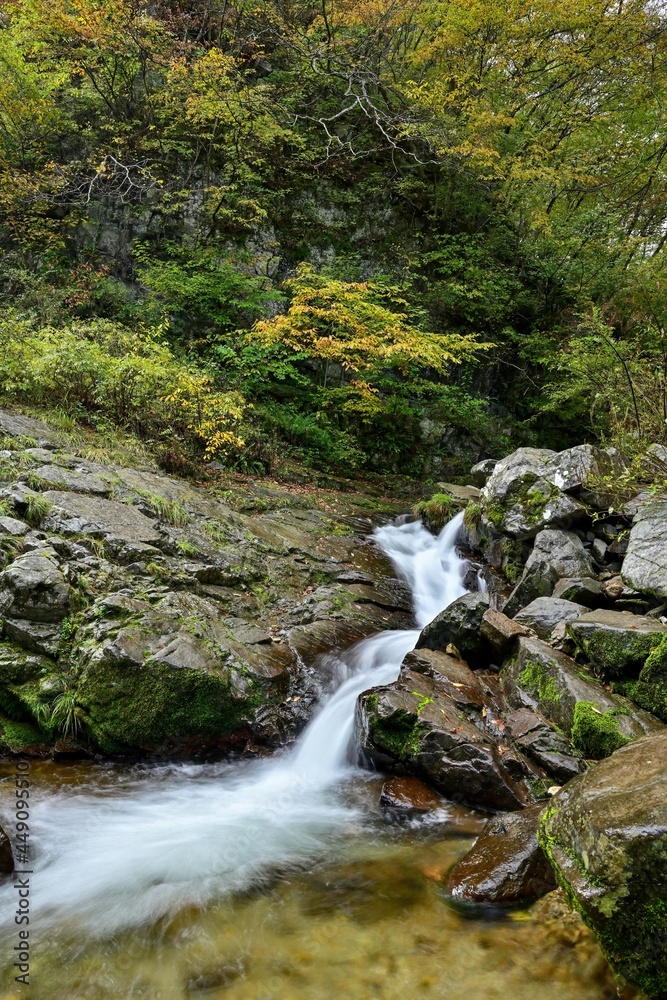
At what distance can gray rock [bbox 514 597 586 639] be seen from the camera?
5.37m

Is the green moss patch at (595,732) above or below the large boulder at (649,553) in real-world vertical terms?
below

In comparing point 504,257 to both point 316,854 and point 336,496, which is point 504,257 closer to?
point 336,496

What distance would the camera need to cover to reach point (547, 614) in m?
5.49

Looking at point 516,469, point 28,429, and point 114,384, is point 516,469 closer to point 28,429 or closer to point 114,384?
point 114,384

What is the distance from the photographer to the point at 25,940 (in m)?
2.81

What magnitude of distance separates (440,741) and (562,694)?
3.52ft

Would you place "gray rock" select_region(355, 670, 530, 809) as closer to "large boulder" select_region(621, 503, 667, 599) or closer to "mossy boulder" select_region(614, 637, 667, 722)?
"mossy boulder" select_region(614, 637, 667, 722)

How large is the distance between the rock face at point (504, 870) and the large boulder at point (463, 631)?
2112mm

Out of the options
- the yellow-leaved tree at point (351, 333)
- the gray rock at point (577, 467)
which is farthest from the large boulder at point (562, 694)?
the yellow-leaved tree at point (351, 333)

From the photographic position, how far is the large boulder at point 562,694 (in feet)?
13.2

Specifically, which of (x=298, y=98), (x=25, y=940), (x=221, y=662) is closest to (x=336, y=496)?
(x=221, y=662)

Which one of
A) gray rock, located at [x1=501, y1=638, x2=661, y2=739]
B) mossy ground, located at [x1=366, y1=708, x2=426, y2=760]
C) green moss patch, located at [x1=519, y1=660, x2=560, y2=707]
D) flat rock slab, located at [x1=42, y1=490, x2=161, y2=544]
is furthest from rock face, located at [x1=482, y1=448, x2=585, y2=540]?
flat rock slab, located at [x1=42, y1=490, x2=161, y2=544]

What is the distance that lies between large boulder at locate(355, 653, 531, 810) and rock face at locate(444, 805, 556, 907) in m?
0.58

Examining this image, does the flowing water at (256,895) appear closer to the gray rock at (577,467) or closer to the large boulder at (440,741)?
the large boulder at (440,741)
